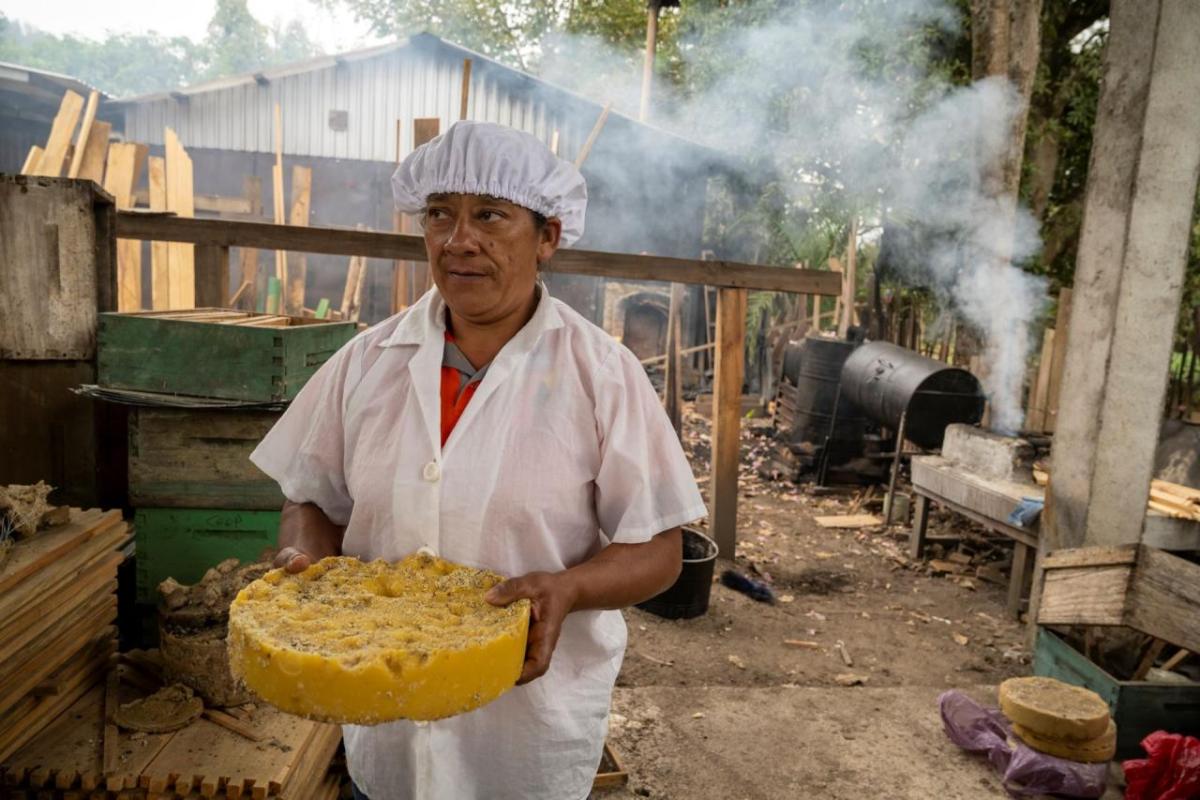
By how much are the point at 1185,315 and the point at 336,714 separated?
13860 millimetres

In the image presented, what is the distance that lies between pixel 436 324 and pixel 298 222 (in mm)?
7903

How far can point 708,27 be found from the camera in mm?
16031

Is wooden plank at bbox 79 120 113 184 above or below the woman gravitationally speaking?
above

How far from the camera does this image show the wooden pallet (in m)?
2.45

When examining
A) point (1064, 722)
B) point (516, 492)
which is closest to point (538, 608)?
point (516, 492)

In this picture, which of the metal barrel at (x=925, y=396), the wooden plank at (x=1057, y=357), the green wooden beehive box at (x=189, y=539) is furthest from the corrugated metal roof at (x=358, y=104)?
the green wooden beehive box at (x=189, y=539)

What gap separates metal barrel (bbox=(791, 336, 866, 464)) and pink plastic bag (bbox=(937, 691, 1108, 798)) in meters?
6.25

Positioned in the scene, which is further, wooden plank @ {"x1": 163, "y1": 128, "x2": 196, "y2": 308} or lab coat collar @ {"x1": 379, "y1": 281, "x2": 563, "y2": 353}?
wooden plank @ {"x1": 163, "y1": 128, "x2": 196, "y2": 308}

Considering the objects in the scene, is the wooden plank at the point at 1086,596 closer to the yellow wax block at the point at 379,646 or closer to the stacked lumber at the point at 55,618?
the yellow wax block at the point at 379,646

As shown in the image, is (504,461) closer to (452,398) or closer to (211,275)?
(452,398)

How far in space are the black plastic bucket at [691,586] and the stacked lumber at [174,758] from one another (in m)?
3.34

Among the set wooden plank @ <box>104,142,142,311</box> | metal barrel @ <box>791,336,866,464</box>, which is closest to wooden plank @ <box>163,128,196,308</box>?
wooden plank @ <box>104,142,142,311</box>

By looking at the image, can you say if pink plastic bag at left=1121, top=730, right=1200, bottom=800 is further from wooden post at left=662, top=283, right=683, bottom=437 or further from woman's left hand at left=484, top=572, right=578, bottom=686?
wooden post at left=662, top=283, right=683, bottom=437

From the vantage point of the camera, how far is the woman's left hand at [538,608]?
1.56m
